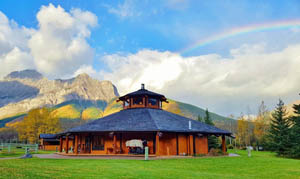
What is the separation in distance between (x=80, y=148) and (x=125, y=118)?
569 centimetres

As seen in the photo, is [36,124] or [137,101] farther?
[36,124]

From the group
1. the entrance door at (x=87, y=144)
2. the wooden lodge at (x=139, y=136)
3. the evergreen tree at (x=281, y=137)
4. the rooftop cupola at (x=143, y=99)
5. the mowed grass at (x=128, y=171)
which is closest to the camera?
the mowed grass at (x=128, y=171)

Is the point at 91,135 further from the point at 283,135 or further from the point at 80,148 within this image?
the point at 283,135

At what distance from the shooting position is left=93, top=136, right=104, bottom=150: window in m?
24.0

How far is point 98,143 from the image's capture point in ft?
79.5

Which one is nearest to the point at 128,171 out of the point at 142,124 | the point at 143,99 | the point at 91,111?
the point at 142,124

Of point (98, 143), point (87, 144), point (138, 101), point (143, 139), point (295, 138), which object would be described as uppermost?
point (138, 101)

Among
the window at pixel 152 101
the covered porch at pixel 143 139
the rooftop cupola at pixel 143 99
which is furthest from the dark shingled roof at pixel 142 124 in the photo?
the window at pixel 152 101

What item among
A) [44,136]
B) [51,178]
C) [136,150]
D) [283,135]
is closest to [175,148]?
[136,150]

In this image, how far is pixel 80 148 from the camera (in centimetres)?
2459

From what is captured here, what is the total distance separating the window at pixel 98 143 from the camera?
24047mm

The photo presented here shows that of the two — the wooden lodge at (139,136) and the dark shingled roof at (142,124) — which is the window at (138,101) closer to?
the dark shingled roof at (142,124)

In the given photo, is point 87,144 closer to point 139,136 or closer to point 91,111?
point 139,136

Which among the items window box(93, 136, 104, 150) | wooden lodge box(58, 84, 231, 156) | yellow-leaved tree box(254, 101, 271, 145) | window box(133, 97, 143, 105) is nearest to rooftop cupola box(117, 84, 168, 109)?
window box(133, 97, 143, 105)
